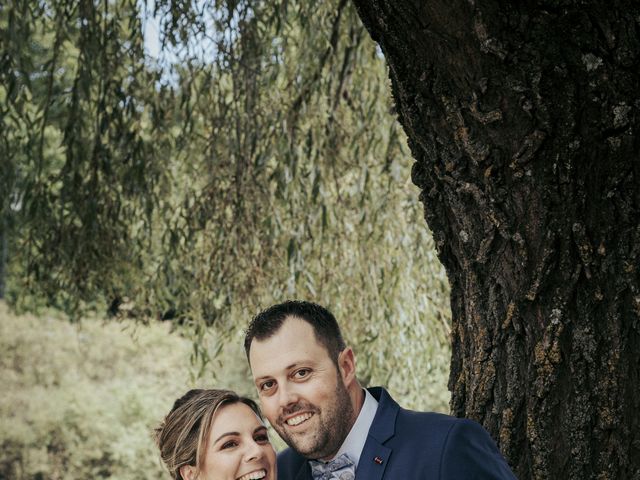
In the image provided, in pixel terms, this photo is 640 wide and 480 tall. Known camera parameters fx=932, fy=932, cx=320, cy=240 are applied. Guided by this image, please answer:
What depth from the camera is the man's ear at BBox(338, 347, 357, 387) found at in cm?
259

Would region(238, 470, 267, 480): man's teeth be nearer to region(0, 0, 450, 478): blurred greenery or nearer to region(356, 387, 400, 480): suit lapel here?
region(356, 387, 400, 480): suit lapel

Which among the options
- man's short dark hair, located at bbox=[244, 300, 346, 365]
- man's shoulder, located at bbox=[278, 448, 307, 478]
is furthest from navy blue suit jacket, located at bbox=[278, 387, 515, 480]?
man's shoulder, located at bbox=[278, 448, 307, 478]

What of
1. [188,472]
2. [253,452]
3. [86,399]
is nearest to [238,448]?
[253,452]

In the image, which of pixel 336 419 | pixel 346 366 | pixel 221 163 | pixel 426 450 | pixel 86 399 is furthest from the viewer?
pixel 86 399

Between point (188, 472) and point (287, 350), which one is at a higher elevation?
point (287, 350)

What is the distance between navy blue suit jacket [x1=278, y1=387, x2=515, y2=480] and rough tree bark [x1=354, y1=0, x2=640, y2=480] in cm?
25

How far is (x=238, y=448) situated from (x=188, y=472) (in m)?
0.22

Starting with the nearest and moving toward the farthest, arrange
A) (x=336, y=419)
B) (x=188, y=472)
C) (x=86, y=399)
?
(x=336, y=419), (x=188, y=472), (x=86, y=399)

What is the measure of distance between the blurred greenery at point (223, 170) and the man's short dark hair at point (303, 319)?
92.0 inches

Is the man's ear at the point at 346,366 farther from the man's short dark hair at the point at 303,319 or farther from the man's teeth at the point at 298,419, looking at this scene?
the man's teeth at the point at 298,419

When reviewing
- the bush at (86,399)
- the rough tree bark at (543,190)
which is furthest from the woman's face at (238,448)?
the bush at (86,399)

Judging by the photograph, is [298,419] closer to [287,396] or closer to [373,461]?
[287,396]

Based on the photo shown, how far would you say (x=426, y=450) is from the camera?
7.86 ft

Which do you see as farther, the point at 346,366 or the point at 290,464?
the point at 290,464
